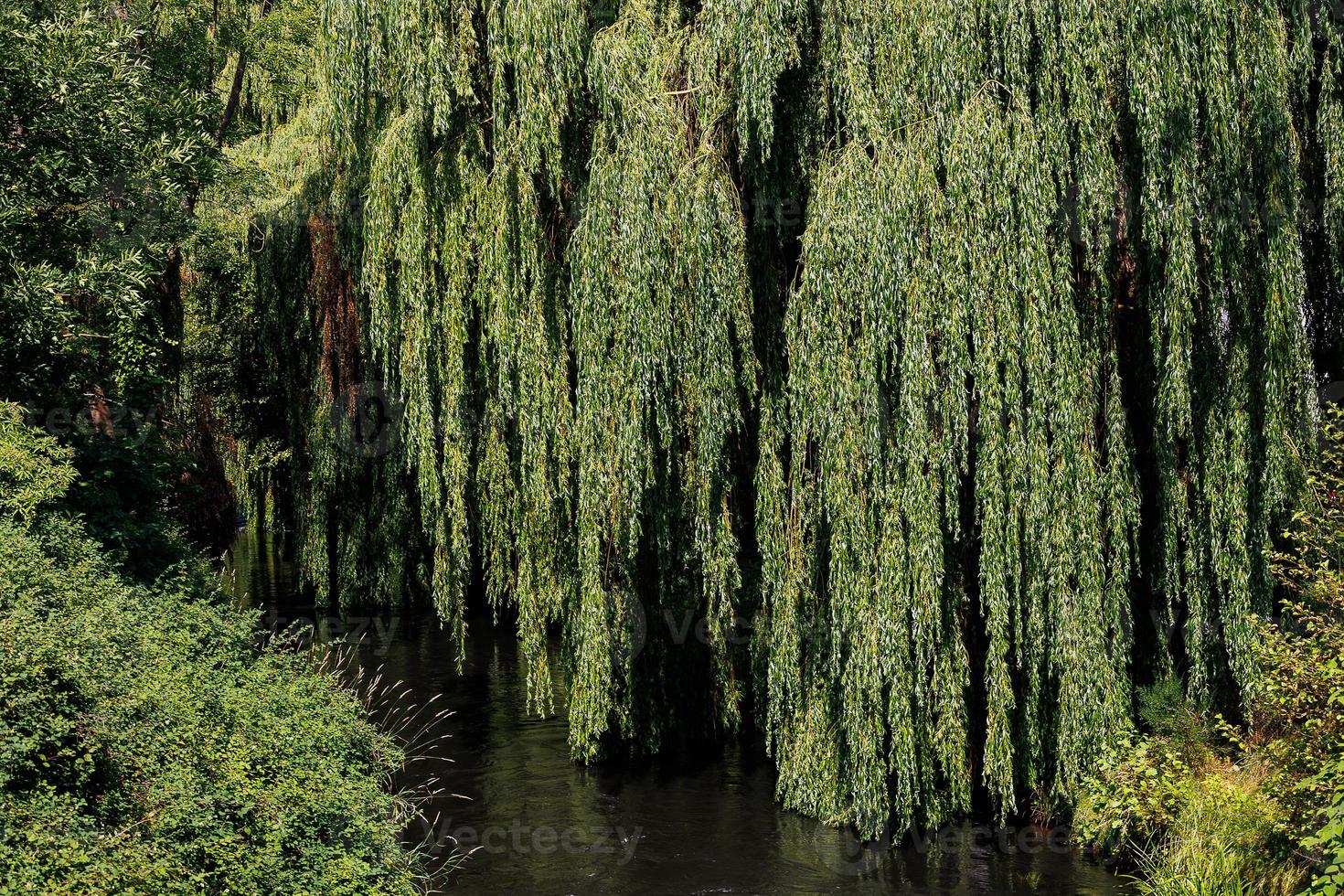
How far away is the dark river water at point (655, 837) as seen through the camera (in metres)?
8.68

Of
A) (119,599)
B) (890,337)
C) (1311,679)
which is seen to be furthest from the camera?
(119,599)


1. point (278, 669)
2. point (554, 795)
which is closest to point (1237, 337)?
point (554, 795)

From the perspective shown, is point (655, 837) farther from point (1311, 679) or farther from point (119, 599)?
point (1311, 679)

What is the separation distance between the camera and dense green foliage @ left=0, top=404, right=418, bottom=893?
255 inches

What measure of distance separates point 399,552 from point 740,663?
7.11 m

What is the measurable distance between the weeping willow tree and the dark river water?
0.40m

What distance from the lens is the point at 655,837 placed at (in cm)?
968

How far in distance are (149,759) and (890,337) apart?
6038 millimetres

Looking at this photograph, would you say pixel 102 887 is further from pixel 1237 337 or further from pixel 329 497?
pixel 329 497

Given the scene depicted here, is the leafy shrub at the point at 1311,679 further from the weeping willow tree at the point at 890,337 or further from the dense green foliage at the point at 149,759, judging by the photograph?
the dense green foliage at the point at 149,759

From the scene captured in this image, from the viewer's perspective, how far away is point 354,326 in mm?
16875

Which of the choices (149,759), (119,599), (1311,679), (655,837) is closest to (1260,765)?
(1311,679)

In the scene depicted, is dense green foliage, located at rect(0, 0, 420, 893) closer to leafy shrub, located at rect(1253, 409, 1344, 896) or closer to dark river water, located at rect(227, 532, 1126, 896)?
dark river water, located at rect(227, 532, 1126, 896)

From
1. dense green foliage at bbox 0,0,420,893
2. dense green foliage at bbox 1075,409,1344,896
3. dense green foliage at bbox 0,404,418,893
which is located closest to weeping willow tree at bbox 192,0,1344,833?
dense green foliage at bbox 1075,409,1344,896
